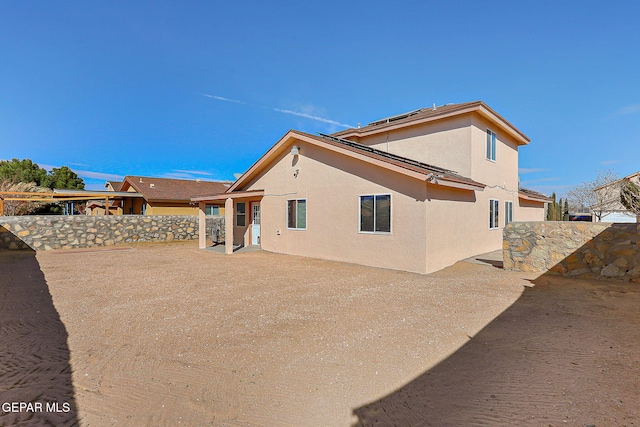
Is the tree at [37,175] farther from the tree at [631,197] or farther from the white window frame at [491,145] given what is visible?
the tree at [631,197]

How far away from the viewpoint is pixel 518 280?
7934 mm

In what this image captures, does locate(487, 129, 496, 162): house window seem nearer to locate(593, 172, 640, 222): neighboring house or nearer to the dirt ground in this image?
the dirt ground

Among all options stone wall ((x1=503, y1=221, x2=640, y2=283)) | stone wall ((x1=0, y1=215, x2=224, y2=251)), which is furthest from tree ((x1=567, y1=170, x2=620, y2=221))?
stone wall ((x1=0, y1=215, x2=224, y2=251))

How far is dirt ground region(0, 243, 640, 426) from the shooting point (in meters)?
2.68

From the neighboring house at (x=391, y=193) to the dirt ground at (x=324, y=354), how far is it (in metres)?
2.59

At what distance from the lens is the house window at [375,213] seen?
9.97m

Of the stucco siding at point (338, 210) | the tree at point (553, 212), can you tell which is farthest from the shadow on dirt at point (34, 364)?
the tree at point (553, 212)

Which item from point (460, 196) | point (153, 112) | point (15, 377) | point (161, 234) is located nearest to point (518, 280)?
point (460, 196)

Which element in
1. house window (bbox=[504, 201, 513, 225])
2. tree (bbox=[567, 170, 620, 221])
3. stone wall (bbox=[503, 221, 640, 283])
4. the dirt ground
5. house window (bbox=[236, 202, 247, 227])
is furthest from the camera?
tree (bbox=[567, 170, 620, 221])

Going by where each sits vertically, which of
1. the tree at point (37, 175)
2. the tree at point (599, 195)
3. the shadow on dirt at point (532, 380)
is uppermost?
the tree at point (37, 175)

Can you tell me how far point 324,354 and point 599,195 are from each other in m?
34.5

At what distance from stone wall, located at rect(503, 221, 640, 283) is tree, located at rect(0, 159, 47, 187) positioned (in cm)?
4291

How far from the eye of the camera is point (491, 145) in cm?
1370

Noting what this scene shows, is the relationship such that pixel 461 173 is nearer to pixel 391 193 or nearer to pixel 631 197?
pixel 391 193
